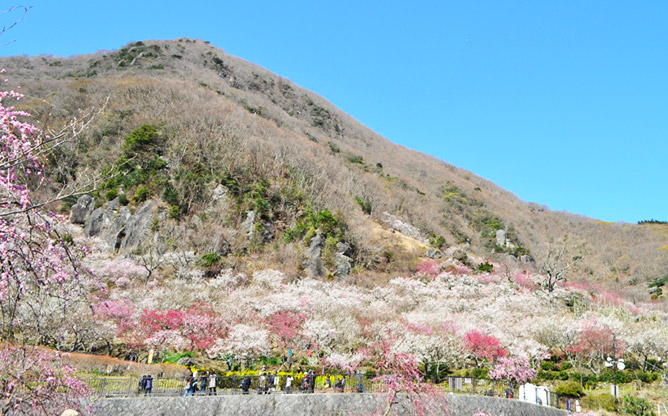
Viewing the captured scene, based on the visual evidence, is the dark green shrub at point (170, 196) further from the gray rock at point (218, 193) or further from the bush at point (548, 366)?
the bush at point (548, 366)

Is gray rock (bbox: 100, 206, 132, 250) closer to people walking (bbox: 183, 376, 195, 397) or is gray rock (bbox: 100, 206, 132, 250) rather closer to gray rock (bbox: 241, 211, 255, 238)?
gray rock (bbox: 241, 211, 255, 238)

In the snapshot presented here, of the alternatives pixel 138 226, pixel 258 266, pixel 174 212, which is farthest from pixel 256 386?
pixel 174 212

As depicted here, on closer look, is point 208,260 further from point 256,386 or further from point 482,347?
point 482,347

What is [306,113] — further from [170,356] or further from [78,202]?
[170,356]

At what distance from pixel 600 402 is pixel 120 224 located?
148 feet

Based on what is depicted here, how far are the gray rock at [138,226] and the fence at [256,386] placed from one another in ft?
93.9

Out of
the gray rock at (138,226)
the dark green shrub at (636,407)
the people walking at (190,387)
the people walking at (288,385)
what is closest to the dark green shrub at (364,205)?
the gray rock at (138,226)

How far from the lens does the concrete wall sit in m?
15.1

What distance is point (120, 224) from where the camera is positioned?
45.4 metres

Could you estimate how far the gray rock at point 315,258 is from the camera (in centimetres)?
4585

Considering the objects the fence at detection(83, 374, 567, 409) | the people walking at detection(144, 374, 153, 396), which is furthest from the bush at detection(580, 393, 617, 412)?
the people walking at detection(144, 374, 153, 396)

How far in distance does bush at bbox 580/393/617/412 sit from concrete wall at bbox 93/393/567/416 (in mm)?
7922

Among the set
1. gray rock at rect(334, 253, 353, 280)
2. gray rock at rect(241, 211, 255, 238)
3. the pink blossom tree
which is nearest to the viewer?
the pink blossom tree

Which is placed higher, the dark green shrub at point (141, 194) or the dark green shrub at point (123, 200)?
the dark green shrub at point (141, 194)
